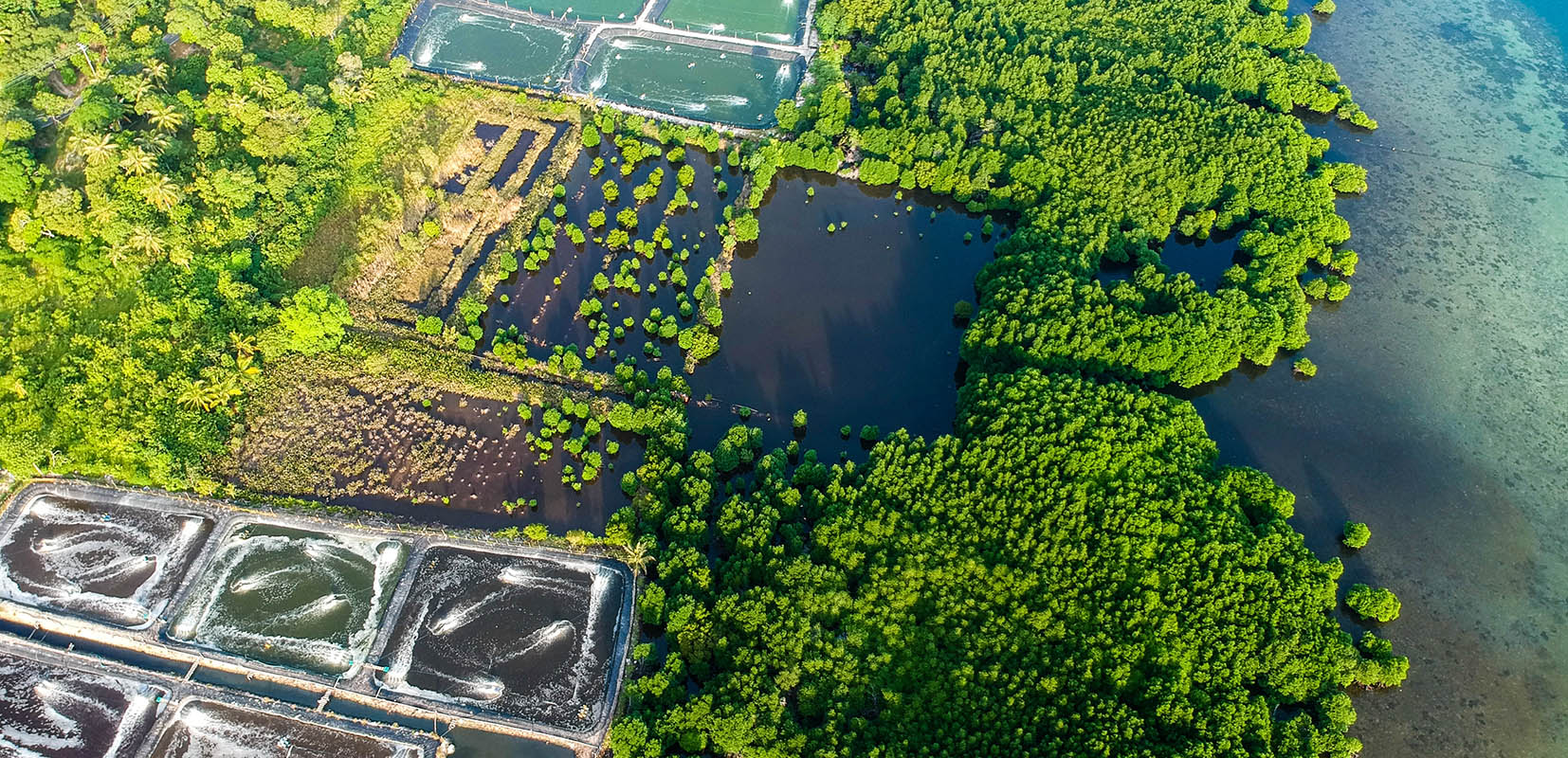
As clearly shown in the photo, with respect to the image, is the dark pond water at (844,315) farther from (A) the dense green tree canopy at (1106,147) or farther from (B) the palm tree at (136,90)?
(B) the palm tree at (136,90)

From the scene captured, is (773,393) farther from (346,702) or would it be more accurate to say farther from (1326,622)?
(1326,622)

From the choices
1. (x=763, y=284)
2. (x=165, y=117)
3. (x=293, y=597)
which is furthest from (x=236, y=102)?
(x=763, y=284)

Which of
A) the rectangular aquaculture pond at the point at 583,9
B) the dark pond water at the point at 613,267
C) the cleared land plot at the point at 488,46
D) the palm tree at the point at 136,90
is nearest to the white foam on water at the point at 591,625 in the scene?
the dark pond water at the point at 613,267

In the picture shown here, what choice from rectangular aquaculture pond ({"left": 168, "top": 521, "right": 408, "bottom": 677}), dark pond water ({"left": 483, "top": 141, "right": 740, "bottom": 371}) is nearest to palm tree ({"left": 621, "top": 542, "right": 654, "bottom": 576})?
rectangular aquaculture pond ({"left": 168, "top": 521, "right": 408, "bottom": 677})

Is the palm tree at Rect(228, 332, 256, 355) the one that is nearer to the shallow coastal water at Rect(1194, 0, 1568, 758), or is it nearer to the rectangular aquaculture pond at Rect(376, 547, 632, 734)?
the rectangular aquaculture pond at Rect(376, 547, 632, 734)

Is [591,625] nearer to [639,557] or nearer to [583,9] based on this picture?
[639,557]

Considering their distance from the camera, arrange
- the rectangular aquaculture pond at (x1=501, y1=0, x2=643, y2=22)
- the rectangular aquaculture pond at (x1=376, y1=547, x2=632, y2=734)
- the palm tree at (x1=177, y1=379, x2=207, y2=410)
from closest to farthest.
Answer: the rectangular aquaculture pond at (x1=376, y1=547, x2=632, y2=734)
the palm tree at (x1=177, y1=379, x2=207, y2=410)
the rectangular aquaculture pond at (x1=501, y1=0, x2=643, y2=22)
